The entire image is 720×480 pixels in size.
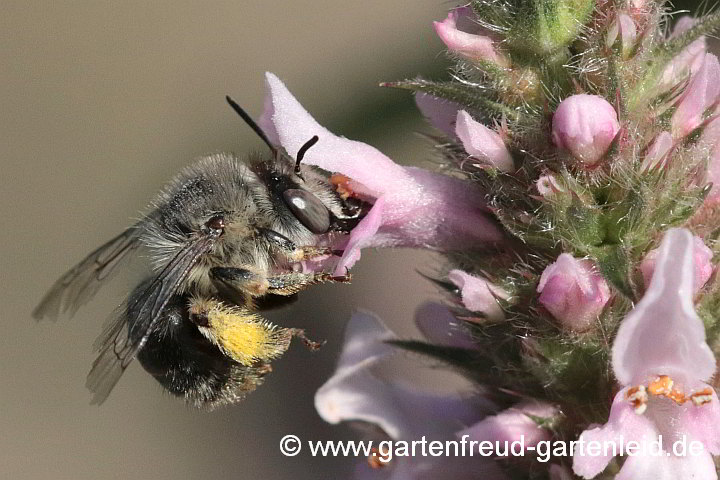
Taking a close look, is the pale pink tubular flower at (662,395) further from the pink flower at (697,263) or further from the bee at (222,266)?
the bee at (222,266)

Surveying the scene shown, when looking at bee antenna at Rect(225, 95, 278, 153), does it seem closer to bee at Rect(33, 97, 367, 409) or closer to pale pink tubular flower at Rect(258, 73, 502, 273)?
bee at Rect(33, 97, 367, 409)

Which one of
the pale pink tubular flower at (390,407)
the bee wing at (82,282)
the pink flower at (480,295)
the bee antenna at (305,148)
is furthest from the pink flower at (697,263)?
the bee wing at (82,282)

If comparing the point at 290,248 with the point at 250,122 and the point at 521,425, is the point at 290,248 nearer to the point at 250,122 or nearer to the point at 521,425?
the point at 250,122

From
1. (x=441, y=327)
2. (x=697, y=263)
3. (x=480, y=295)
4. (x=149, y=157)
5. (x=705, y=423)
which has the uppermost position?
(x=480, y=295)

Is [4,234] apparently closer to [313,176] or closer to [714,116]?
[313,176]

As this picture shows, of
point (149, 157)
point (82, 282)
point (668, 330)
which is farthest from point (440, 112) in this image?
point (149, 157)

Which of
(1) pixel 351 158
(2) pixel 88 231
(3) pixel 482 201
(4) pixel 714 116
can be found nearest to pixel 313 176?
(1) pixel 351 158
